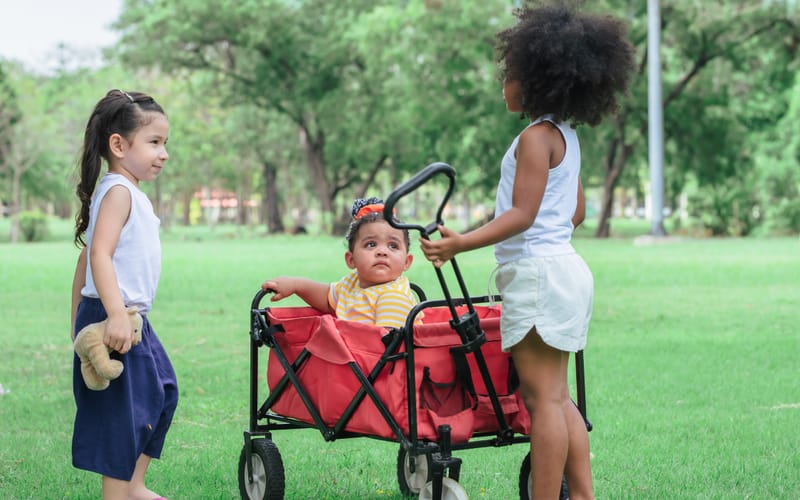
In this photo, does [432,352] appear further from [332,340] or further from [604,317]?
[604,317]

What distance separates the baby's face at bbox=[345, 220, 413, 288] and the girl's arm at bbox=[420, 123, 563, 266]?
2.48ft

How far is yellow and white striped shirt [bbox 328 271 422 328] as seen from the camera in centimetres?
450

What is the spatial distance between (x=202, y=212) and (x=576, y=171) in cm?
9376

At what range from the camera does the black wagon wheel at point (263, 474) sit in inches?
179

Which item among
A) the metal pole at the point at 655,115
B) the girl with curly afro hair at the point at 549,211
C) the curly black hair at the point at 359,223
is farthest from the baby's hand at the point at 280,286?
the metal pole at the point at 655,115

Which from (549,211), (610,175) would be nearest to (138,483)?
(549,211)

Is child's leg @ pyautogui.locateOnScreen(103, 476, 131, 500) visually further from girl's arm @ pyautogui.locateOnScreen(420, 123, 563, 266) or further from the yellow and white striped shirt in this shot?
girl's arm @ pyautogui.locateOnScreen(420, 123, 563, 266)

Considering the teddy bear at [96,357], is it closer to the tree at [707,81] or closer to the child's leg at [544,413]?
the child's leg at [544,413]

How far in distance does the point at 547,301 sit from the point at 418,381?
514mm

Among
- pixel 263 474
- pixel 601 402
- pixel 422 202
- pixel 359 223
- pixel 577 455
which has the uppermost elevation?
pixel 422 202

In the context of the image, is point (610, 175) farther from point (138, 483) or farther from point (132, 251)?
point (132, 251)

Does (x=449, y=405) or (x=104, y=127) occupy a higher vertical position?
(x=104, y=127)

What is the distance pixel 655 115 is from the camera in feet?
102

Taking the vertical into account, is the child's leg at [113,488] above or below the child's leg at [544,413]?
below
